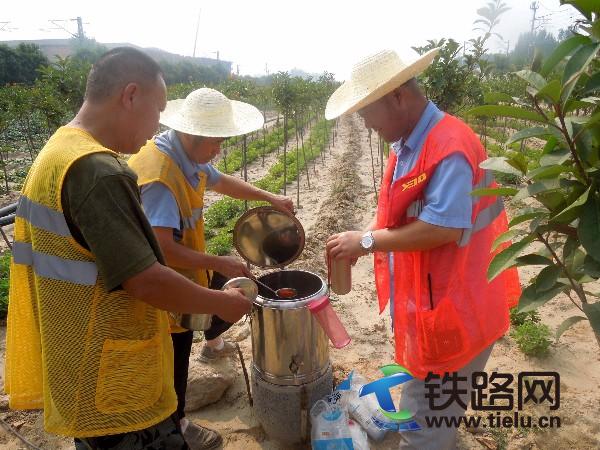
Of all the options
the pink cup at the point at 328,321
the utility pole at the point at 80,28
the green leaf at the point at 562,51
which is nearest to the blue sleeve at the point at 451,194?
the green leaf at the point at 562,51

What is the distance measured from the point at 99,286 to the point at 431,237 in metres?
1.32

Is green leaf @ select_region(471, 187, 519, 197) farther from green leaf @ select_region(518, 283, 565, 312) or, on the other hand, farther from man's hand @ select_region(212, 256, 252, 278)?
man's hand @ select_region(212, 256, 252, 278)

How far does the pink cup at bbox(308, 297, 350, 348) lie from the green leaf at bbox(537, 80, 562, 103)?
150 centimetres

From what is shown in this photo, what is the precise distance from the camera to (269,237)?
2.79 m

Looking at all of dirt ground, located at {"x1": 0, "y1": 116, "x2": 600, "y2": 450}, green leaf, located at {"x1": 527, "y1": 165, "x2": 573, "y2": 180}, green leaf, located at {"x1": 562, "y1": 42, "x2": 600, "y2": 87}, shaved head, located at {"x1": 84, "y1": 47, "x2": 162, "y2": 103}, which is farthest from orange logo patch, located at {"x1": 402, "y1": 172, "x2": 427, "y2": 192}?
dirt ground, located at {"x1": 0, "y1": 116, "x2": 600, "y2": 450}

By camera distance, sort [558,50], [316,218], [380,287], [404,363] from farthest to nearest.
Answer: [316,218]
[380,287]
[404,363]
[558,50]

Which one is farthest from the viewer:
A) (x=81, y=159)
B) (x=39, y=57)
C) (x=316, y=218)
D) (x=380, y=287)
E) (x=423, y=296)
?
(x=39, y=57)

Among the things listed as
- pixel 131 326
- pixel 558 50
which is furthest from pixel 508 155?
pixel 131 326

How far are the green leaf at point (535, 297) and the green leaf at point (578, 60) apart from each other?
71 centimetres

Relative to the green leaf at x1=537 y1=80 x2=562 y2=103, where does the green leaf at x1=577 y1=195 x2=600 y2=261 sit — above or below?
below

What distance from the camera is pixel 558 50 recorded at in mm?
1117

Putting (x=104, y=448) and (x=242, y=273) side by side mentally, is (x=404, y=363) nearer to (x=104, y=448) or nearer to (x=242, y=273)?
(x=242, y=273)

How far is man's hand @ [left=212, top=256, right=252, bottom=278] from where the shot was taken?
7.77 ft

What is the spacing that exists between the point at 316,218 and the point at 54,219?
6.48 m
